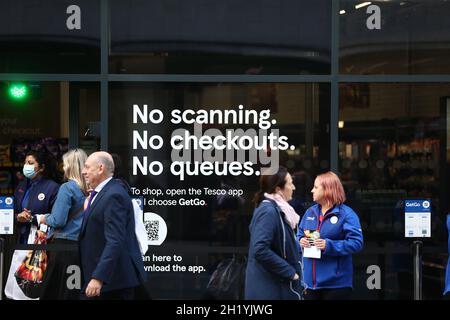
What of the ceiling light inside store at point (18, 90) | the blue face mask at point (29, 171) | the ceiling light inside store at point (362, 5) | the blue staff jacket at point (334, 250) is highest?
the ceiling light inside store at point (362, 5)

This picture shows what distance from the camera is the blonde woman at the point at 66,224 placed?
9383 mm

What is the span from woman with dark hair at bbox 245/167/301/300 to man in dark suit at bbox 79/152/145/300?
959mm

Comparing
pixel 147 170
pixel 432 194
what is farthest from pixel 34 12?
pixel 432 194

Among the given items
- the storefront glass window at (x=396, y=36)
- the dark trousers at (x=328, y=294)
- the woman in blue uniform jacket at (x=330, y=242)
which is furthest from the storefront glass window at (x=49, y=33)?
the dark trousers at (x=328, y=294)

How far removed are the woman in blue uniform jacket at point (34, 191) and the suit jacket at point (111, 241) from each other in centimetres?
286

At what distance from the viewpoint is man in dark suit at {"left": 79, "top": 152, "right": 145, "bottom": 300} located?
23.0 ft

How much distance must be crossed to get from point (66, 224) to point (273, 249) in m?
3.12

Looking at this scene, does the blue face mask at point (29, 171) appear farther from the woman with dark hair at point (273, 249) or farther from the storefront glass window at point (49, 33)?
the woman with dark hair at point (273, 249)

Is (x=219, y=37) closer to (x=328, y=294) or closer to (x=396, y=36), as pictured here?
(x=396, y=36)

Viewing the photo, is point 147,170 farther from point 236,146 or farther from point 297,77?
point 297,77

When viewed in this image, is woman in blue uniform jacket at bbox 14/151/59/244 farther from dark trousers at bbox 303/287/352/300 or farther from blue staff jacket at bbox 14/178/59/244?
dark trousers at bbox 303/287/352/300

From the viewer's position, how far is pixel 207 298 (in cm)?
995

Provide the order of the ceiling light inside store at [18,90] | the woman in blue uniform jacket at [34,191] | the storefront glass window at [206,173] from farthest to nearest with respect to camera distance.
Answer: the ceiling light inside store at [18,90] < the woman in blue uniform jacket at [34,191] < the storefront glass window at [206,173]

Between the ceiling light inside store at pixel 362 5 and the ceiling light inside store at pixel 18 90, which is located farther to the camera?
the ceiling light inside store at pixel 18 90
